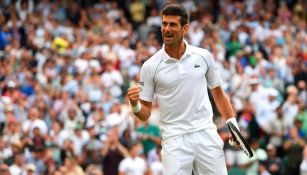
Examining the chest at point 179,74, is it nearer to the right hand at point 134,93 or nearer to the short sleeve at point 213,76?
the short sleeve at point 213,76

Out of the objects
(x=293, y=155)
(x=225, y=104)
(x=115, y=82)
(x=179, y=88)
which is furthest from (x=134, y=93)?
(x=115, y=82)

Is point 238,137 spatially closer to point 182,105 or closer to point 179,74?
point 182,105

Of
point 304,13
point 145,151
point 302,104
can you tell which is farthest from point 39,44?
point 304,13

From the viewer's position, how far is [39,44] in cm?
2044

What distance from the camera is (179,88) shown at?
8625 millimetres

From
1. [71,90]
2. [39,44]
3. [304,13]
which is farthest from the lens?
[304,13]

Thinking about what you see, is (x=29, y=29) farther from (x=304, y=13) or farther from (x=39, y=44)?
(x=304, y=13)

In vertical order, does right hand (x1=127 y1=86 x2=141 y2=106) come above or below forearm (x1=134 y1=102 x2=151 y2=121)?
above

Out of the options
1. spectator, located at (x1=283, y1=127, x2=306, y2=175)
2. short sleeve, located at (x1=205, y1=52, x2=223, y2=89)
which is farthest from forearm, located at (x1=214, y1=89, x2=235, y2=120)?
spectator, located at (x1=283, y1=127, x2=306, y2=175)

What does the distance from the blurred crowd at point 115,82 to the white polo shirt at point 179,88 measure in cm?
586

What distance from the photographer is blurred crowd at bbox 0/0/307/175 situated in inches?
651

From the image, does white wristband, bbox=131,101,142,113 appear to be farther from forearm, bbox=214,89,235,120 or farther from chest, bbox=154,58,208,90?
forearm, bbox=214,89,235,120

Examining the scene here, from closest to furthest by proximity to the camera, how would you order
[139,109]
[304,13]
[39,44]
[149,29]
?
1. [139,109]
2. [39,44]
3. [149,29]
4. [304,13]

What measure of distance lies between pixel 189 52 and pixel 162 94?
50cm
